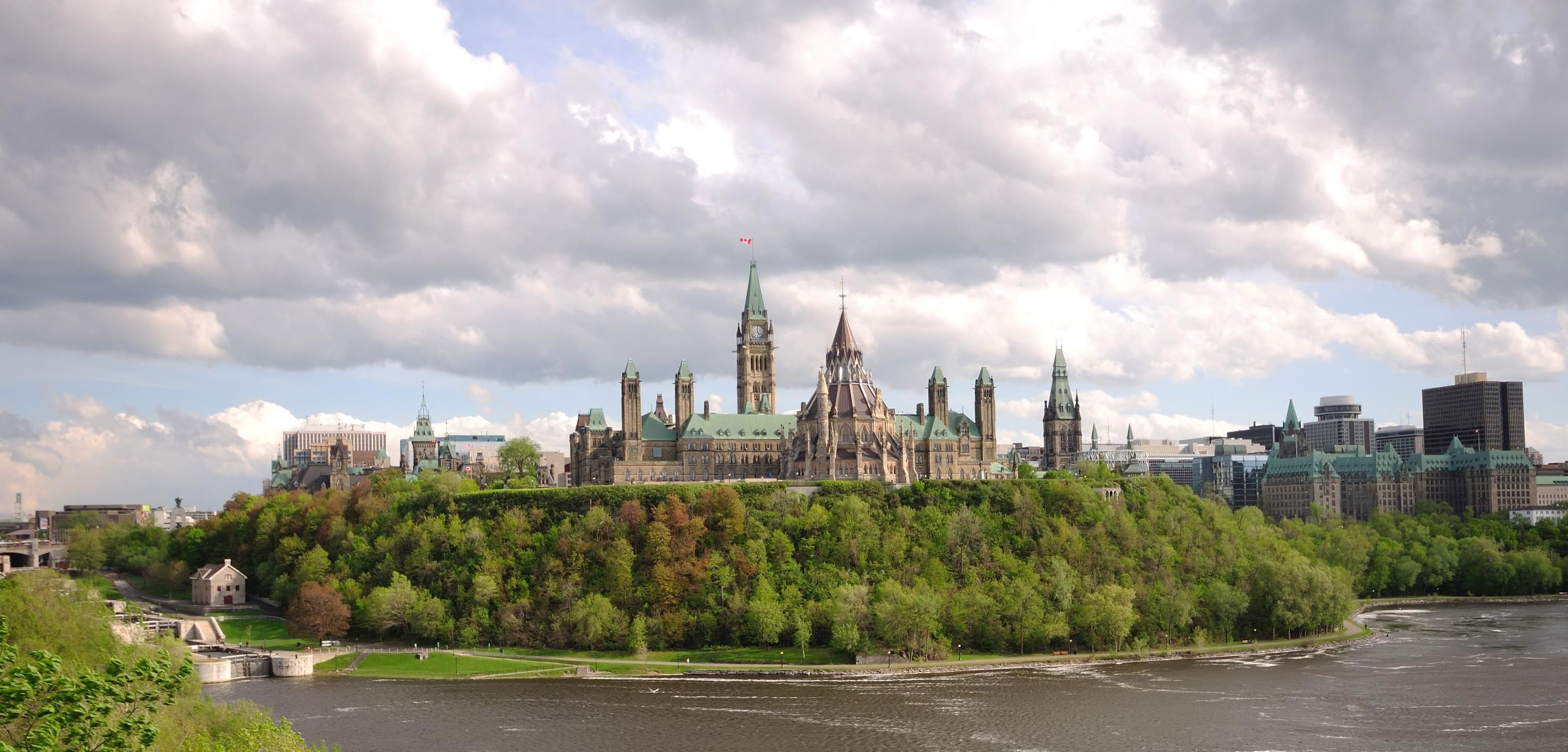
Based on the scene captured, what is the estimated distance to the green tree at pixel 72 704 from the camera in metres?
35.8

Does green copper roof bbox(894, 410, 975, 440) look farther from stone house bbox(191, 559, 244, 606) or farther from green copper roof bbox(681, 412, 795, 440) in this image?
stone house bbox(191, 559, 244, 606)

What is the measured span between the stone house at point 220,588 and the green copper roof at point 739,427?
190ft

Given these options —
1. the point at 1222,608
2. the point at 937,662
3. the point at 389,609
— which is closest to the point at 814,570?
the point at 937,662

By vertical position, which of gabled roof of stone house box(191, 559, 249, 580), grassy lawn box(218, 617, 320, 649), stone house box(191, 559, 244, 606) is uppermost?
gabled roof of stone house box(191, 559, 249, 580)

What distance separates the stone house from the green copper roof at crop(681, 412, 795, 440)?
5783 centimetres

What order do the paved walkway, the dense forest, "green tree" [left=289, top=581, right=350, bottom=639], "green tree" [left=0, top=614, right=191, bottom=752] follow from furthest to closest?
1. "green tree" [left=289, top=581, right=350, bottom=639]
2. the dense forest
3. the paved walkway
4. "green tree" [left=0, top=614, right=191, bottom=752]

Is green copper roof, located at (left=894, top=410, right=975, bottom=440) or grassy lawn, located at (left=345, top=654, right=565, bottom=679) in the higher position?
green copper roof, located at (left=894, top=410, right=975, bottom=440)

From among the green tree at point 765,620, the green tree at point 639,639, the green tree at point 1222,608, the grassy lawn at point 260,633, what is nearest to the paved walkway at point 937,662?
the green tree at point 639,639

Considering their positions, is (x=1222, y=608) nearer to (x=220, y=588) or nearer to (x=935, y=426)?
(x=935, y=426)

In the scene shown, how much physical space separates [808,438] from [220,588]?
71046mm

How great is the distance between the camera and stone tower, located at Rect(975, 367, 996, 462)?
191 meters

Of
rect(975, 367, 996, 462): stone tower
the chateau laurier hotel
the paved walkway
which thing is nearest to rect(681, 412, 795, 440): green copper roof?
the chateau laurier hotel

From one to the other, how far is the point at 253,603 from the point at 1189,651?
4103 inches

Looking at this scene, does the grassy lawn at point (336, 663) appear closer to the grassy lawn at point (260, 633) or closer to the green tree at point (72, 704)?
the grassy lawn at point (260, 633)
